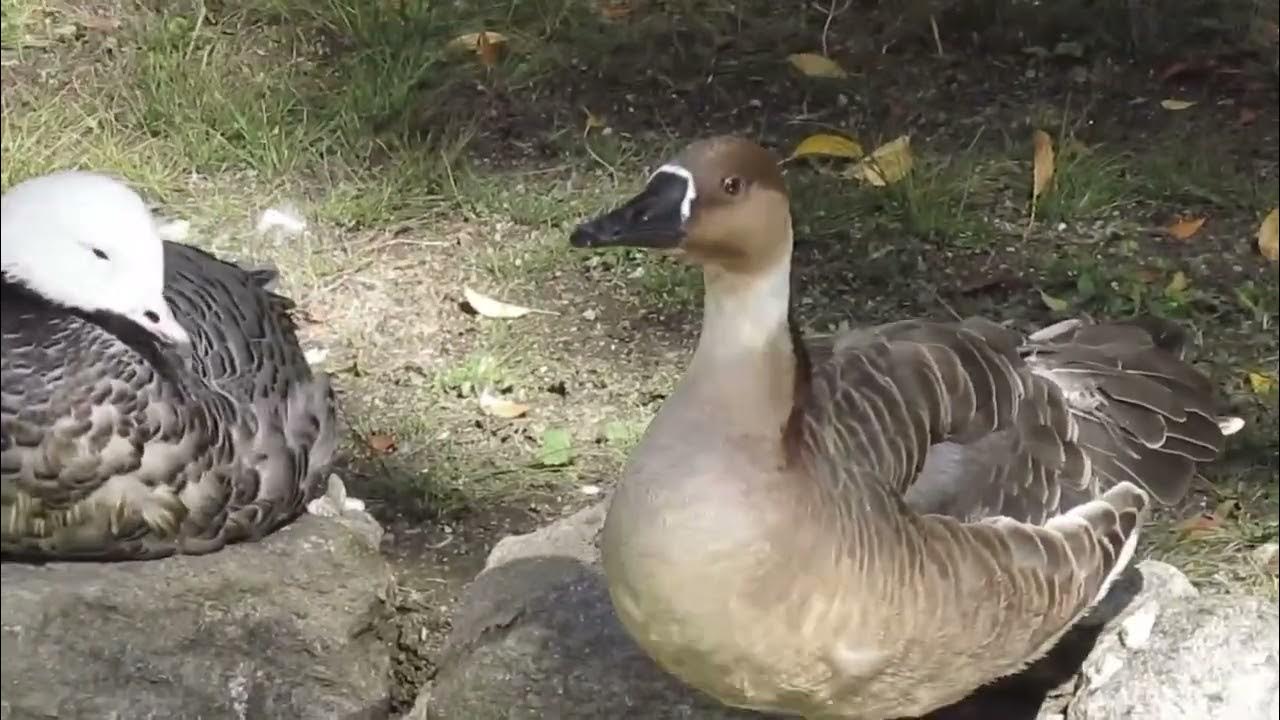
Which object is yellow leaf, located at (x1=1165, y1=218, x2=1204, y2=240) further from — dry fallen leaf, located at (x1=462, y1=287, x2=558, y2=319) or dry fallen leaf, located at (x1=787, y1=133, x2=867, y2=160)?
dry fallen leaf, located at (x1=462, y1=287, x2=558, y2=319)

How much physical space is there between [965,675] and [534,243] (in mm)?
1258

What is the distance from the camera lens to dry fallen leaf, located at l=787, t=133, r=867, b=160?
9.21ft

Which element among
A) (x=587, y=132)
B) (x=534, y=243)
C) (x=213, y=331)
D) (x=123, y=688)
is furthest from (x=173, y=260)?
(x=587, y=132)

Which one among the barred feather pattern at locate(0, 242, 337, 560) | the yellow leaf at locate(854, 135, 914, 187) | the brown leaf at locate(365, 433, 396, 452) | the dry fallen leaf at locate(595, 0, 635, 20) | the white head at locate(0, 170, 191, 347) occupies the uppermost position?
the white head at locate(0, 170, 191, 347)

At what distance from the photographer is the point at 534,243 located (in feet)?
9.07

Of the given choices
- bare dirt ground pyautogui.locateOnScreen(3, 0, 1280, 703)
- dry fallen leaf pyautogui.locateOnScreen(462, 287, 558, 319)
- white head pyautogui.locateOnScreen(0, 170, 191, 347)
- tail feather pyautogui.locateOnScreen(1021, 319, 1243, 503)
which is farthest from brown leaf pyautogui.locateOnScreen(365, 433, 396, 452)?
tail feather pyautogui.locateOnScreen(1021, 319, 1243, 503)

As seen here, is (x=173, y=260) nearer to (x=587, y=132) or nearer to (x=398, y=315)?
(x=398, y=315)

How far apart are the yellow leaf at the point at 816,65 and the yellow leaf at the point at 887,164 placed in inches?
6.9

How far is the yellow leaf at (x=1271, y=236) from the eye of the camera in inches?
73.7

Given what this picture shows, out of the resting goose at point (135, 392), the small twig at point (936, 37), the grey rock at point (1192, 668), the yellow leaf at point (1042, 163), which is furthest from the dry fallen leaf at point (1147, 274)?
the resting goose at point (135, 392)

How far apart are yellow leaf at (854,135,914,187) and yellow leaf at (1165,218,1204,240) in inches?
16.6

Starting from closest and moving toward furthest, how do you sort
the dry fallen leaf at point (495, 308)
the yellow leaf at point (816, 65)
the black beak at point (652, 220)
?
1. the black beak at point (652, 220)
2. the dry fallen leaf at point (495, 308)
3. the yellow leaf at point (816, 65)

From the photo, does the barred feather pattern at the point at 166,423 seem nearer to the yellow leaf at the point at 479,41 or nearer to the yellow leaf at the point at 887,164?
the yellow leaf at the point at 479,41

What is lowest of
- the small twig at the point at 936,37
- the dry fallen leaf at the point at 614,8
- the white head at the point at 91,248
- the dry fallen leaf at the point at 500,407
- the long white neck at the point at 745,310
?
the dry fallen leaf at the point at 500,407
